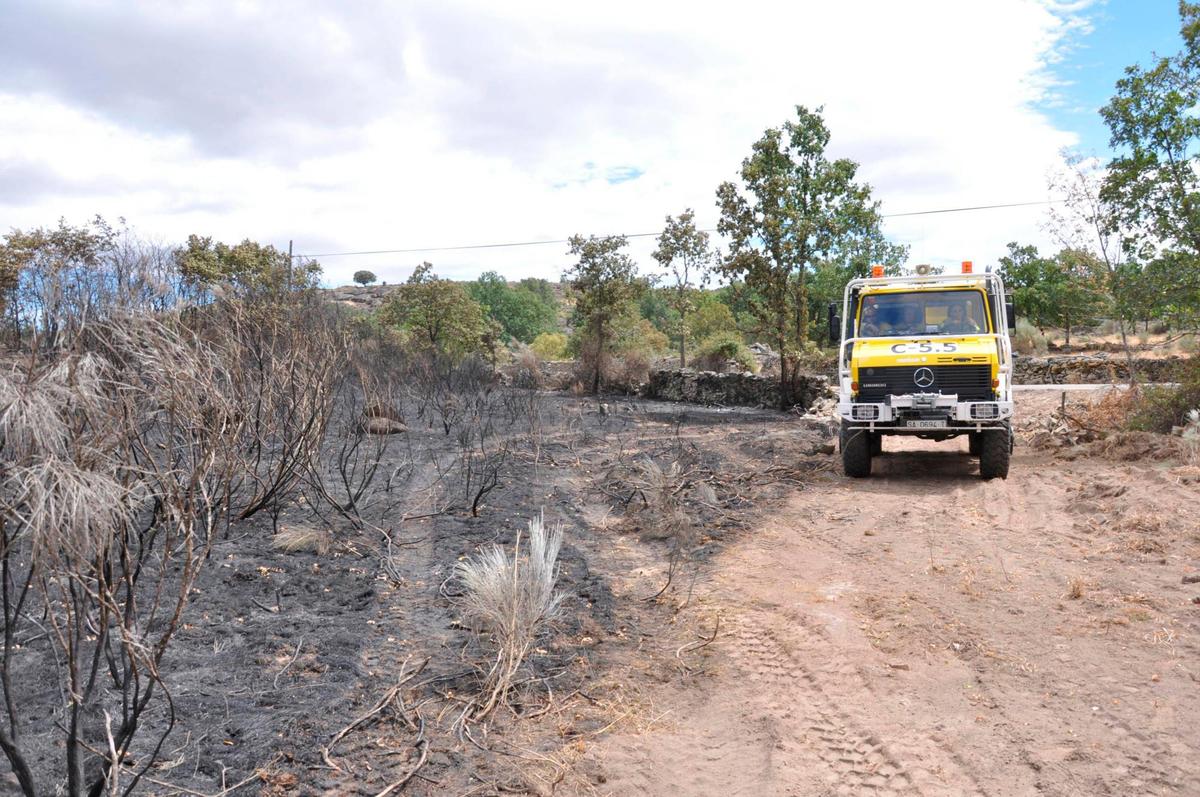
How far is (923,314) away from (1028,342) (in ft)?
87.1

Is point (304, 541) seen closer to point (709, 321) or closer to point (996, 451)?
point (996, 451)

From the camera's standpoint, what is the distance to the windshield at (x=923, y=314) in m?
10.9

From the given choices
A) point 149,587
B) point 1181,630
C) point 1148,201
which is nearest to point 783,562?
point 1181,630

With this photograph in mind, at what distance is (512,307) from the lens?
67500 mm

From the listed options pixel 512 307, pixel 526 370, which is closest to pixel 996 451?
pixel 526 370

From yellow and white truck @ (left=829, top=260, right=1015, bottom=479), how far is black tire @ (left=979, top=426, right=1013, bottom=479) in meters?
0.01

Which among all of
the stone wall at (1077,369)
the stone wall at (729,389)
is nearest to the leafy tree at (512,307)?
the stone wall at (729,389)

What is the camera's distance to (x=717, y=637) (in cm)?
561

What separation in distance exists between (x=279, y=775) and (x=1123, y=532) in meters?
7.39

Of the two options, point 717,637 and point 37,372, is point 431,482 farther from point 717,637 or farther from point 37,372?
point 37,372

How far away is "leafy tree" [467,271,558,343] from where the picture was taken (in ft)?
218

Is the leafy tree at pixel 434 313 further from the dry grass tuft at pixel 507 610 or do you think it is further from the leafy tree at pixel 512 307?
the leafy tree at pixel 512 307

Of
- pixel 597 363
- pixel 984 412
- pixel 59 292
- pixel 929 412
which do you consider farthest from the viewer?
pixel 597 363

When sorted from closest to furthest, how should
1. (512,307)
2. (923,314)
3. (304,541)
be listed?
(304,541) → (923,314) → (512,307)
